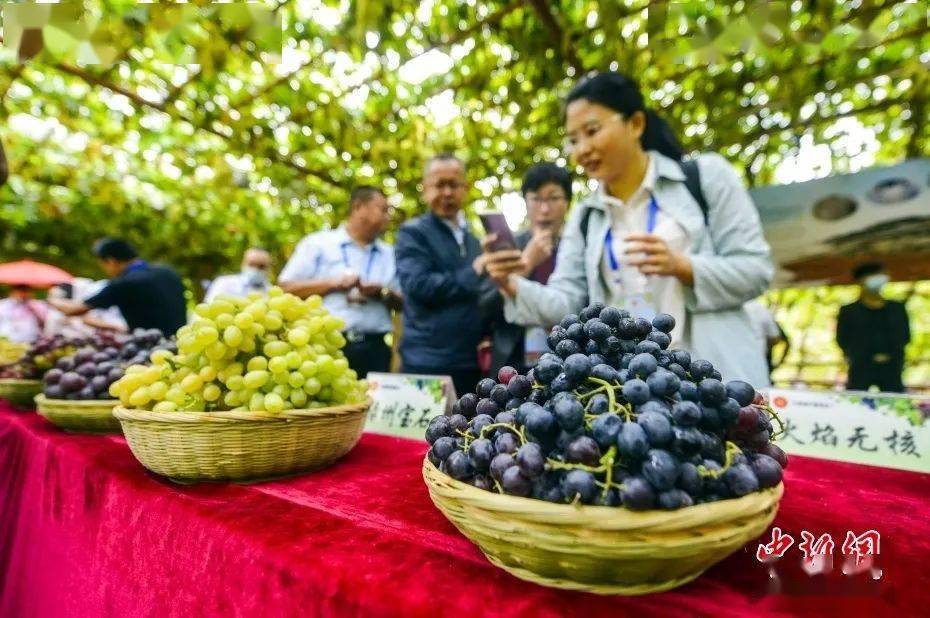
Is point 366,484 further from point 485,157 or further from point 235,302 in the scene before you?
point 485,157

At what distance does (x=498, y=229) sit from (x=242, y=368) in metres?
0.91

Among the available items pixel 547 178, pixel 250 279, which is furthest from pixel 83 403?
pixel 250 279

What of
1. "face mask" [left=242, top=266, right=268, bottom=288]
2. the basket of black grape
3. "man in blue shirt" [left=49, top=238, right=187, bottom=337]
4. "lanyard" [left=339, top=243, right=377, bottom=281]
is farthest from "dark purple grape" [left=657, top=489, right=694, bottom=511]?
"face mask" [left=242, top=266, right=268, bottom=288]

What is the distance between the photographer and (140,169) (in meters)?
5.52

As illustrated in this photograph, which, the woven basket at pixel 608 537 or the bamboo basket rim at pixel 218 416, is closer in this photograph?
the woven basket at pixel 608 537

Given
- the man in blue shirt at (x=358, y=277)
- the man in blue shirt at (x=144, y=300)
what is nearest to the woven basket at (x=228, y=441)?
the man in blue shirt at (x=358, y=277)

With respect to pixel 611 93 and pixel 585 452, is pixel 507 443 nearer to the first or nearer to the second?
pixel 585 452

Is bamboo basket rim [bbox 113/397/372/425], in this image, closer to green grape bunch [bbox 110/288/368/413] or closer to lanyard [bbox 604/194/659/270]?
green grape bunch [bbox 110/288/368/413]

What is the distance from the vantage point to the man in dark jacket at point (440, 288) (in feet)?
7.79

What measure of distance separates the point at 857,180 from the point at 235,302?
403 cm

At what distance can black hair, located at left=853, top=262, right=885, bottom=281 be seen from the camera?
3746mm

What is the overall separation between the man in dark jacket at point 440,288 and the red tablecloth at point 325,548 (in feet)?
3.74

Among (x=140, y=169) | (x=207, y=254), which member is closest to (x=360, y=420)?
(x=140, y=169)

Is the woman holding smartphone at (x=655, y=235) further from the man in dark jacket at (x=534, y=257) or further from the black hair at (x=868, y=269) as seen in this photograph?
the black hair at (x=868, y=269)
